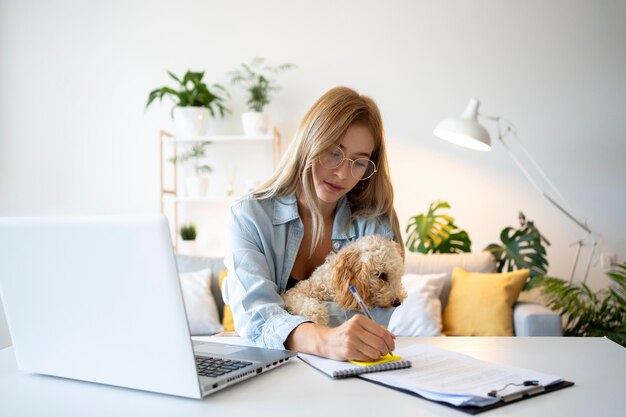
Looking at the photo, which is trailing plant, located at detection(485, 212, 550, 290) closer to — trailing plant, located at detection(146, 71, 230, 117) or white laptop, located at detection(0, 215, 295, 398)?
trailing plant, located at detection(146, 71, 230, 117)

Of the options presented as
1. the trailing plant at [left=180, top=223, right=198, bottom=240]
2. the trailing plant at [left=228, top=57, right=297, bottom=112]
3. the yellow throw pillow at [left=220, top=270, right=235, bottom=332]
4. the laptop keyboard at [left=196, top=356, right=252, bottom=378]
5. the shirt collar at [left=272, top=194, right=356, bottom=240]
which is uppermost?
the trailing plant at [left=228, top=57, right=297, bottom=112]

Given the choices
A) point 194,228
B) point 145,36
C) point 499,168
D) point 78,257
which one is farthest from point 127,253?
point 145,36

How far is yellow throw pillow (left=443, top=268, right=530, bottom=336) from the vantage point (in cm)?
271

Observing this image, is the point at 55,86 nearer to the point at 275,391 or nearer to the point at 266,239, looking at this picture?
the point at 266,239

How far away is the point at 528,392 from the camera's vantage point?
2.56 ft

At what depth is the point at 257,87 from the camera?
357cm

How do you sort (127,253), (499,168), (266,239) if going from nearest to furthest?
(127,253) < (266,239) < (499,168)

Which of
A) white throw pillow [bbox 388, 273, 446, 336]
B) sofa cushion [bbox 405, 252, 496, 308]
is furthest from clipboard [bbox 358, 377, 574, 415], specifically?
sofa cushion [bbox 405, 252, 496, 308]

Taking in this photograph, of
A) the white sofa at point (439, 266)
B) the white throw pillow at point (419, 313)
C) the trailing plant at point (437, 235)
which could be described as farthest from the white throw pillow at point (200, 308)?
the trailing plant at point (437, 235)

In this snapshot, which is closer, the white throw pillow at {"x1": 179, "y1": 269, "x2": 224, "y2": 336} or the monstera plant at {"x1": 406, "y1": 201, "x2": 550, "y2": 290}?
the white throw pillow at {"x1": 179, "y1": 269, "x2": 224, "y2": 336}

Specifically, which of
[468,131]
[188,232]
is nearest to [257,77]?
[188,232]

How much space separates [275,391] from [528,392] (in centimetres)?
37

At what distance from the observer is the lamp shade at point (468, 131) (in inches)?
113

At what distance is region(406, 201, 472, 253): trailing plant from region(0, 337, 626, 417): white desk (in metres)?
2.28
